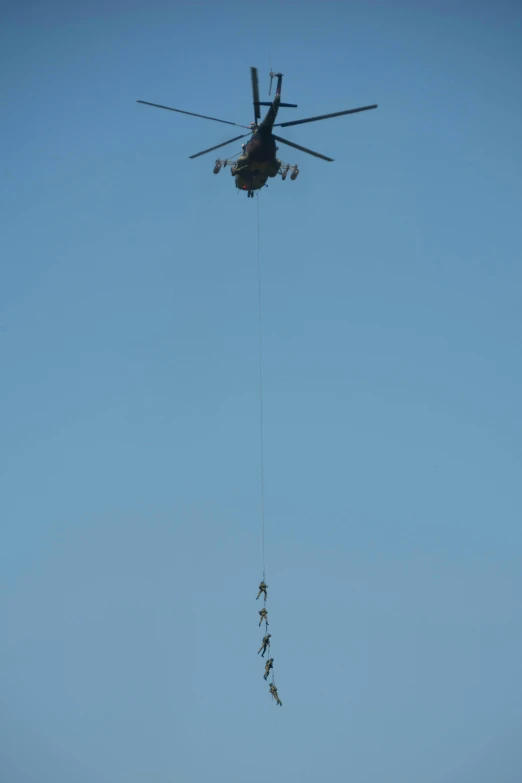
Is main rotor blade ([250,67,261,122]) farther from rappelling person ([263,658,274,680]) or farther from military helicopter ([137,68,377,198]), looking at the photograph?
rappelling person ([263,658,274,680])

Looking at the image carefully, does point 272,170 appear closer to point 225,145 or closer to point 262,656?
point 225,145

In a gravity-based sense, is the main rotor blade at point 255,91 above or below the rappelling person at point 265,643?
above

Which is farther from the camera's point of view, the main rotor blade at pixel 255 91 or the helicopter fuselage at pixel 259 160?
the helicopter fuselage at pixel 259 160

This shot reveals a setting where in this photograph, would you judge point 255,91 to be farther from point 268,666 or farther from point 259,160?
point 268,666

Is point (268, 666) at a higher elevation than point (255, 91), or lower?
lower

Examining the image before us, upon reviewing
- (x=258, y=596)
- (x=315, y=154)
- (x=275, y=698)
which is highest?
(x=315, y=154)

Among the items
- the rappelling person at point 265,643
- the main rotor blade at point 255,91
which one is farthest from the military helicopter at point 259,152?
the rappelling person at point 265,643

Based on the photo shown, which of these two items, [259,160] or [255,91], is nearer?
[255,91]

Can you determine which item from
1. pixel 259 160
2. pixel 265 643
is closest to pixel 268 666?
pixel 265 643

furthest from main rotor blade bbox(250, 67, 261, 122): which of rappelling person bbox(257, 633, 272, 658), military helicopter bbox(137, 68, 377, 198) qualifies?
rappelling person bbox(257, 633, 272, 658)

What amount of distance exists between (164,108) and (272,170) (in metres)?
5.01

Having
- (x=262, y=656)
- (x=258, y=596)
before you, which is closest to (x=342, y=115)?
(x=258, y=596)

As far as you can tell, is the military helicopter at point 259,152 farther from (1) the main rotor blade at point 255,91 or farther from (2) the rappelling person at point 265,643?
(2) the rappelling person at point 265,643

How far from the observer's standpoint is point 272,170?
124 ft
